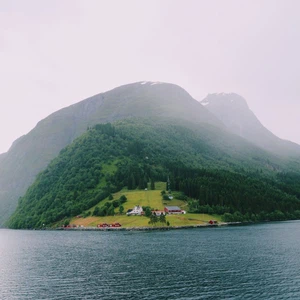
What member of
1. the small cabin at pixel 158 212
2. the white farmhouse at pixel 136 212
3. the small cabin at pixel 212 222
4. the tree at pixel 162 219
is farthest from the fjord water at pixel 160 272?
the white farmhouse at pixel 136 212

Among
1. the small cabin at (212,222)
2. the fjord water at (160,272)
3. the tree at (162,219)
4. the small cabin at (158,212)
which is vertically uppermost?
the small cabin at (158,212)

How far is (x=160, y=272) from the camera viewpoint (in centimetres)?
7088

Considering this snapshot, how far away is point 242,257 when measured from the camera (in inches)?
3393

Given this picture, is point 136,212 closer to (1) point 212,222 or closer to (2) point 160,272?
(1) point 212,222

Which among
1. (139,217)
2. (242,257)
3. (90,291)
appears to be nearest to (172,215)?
(139,217)

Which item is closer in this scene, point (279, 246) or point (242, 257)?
point (242, 257)

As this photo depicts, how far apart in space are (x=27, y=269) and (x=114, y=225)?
110 meters

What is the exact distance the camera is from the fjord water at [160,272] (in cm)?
5614

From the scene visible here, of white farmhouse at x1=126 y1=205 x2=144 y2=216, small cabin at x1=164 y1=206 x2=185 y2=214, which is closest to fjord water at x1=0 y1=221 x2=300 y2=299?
white farmhouse at x1=126 y1=205 x2=144 y2=216

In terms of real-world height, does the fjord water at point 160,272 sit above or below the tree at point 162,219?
below

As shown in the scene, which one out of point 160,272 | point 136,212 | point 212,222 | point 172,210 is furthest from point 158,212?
point 160,272

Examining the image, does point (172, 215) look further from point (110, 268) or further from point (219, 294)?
point (219, 294)

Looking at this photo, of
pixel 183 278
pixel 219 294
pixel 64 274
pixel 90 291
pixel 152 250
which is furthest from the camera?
pixel 152 250

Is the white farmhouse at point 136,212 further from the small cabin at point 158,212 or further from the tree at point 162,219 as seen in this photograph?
the tree at point 162,219
